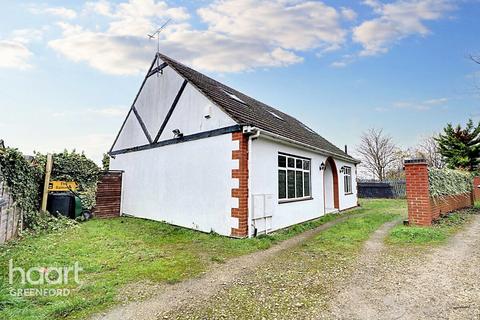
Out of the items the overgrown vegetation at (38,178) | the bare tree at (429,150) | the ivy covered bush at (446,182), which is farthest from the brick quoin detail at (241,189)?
the bare tree at (429,150)

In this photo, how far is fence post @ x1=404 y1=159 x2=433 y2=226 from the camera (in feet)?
23.6

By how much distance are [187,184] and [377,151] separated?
118 feet

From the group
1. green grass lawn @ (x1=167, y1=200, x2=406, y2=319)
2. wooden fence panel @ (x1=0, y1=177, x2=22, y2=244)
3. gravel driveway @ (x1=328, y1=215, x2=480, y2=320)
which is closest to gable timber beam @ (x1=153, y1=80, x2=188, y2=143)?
wooden fence panel @ (x1=0, y1=177, x2=22, y2=244)

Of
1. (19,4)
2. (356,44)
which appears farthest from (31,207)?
(356,44)

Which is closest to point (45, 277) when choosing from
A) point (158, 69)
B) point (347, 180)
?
point (158, 69)

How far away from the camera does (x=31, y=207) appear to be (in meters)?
7.96

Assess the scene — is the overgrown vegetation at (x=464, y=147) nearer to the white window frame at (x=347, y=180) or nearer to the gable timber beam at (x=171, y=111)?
the white window frame at (x=347, y=180)

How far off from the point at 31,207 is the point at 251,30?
10.2 meters

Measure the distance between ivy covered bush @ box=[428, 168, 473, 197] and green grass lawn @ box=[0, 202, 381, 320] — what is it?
4450 mm

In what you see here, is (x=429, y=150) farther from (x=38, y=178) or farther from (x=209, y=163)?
(x=38, y=178)

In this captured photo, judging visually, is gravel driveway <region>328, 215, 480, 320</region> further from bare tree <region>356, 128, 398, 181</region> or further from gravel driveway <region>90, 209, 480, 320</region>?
bare tree <region>356, 128, 398, 181</region>

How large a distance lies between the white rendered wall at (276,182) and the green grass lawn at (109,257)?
573 mm

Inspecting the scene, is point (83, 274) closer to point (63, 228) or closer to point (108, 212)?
point (63, 228)

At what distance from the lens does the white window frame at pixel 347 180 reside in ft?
47.4
